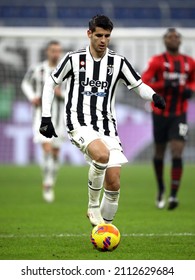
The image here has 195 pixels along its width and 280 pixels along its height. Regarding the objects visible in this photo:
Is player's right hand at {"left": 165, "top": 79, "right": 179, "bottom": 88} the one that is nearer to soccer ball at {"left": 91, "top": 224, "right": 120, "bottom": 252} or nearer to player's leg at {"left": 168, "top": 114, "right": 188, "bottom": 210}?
player's leg at {"left": 168, "top": 114, "right": 188, "bottom": 210}

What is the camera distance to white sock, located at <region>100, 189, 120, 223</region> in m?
Answer: 7.73

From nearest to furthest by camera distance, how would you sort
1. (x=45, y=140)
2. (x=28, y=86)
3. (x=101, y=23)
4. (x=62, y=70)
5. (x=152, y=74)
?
(x=101, y=23), (x=62, y=70), (x=152, y=74), (x=45, y=140), (x=28, y=86)

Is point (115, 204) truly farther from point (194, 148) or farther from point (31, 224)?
point (194, 148)

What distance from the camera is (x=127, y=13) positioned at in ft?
78.4

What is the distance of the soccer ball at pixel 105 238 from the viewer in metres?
7.11

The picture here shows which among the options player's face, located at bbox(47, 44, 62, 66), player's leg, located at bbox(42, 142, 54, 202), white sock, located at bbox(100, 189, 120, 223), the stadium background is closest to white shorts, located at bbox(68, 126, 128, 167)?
white sock, located at bbox(100, 189, 120, 223)

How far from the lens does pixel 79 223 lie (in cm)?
965

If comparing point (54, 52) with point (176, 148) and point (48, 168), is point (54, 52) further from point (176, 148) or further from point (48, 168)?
point (176, 148)

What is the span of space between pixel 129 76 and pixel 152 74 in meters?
3.48

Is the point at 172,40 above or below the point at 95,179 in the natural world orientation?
above

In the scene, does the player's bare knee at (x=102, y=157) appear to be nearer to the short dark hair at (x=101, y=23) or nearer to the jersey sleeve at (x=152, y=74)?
the short dark hair at (x=101, y=23)

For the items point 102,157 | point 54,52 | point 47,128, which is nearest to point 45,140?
point 54,52

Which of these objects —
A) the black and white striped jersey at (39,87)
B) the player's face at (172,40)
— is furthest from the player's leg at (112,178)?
the black and white striped jersey at (39,87)
